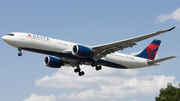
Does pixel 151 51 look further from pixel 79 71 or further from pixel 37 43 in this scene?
pixel 37 43

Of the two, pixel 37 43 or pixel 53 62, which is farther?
pixel 53 62

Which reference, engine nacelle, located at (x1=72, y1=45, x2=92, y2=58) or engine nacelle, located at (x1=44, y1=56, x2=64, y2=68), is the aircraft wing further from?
engine nacelle, located at (x1=44, y1=56, x2=64, y2=68)

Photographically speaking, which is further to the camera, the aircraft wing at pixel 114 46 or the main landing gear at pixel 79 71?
the main landing gear at pixel 79 71

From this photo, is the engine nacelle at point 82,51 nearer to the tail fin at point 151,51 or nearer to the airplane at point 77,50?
the airplane at point 77,50

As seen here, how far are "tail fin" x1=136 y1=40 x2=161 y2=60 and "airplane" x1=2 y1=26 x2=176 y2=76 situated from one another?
2627mm

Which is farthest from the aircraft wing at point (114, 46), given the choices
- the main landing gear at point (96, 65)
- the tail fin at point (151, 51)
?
the tail fin at point (151, 51)

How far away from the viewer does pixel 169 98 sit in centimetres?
3606

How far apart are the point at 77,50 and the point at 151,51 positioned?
18.3 meters

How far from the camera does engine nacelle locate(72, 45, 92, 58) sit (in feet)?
105

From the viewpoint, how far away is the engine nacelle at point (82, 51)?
105 feet

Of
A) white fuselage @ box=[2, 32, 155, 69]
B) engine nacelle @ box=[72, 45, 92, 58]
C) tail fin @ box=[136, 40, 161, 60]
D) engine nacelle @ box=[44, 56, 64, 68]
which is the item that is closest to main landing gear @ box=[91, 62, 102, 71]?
engine nacelle @ box=[72, 45, 92, 58]

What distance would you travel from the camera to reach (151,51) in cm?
4434

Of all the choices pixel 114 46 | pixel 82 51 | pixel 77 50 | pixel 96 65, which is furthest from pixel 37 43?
pixel 114 46

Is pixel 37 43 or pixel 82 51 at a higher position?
pixel 37 43
